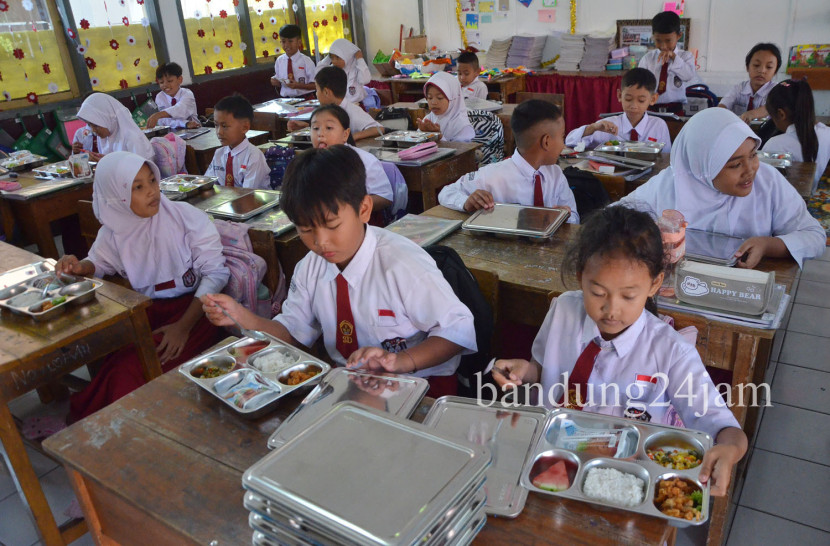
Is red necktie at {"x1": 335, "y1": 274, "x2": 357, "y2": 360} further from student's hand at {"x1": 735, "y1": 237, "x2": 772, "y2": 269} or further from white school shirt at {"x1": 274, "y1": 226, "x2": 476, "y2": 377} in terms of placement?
student's hand at {"x1": 735, "y1": 237, "x2": 772, "y2": 269}

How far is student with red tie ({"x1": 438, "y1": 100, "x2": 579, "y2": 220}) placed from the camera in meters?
2.41

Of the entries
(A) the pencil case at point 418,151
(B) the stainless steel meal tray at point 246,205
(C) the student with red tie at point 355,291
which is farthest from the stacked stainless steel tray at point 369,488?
(A) the pencil case at point 418,151

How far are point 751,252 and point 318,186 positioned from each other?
122cm

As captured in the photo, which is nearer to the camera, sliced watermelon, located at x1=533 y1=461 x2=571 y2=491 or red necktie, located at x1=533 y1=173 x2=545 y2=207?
sliced watermelon, located at x1=533 y1=461 x2=571 y2=491

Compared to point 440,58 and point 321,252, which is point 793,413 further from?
point 440,58

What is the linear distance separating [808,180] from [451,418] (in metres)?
2.22

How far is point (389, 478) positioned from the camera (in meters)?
0.81

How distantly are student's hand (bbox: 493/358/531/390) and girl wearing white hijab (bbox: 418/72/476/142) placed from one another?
9.52 ft

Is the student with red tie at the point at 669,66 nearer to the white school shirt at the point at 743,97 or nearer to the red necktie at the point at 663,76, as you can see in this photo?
the red necktie at the point at 663,76

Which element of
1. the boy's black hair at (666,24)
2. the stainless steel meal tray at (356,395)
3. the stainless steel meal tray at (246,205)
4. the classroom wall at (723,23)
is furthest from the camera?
the classroom wall at (723,23)

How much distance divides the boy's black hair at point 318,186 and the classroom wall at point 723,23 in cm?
551

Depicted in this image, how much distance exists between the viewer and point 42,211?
11.2 feet

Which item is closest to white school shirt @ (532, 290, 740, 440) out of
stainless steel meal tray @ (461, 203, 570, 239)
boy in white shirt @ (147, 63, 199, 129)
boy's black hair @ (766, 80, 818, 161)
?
stainless steel meal tray @ (461, 203, 570, 239)

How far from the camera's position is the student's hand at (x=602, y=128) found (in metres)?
3.45
